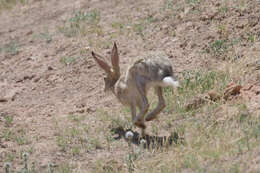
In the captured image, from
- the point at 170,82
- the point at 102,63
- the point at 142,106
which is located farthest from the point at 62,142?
the point at 170,82

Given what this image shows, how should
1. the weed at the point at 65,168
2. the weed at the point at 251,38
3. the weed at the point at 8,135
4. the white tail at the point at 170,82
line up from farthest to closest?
Answer: the weed at the point at 251,38 < the weed at the point at 8,135 < the white tail at the point at 170,82 < the weed at the point at 65,168

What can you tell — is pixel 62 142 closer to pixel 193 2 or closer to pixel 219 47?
pixel 219 47

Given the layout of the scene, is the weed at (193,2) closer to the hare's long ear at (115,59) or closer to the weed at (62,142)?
the hare's long ear at (115,59)

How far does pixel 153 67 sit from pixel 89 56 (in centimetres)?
392

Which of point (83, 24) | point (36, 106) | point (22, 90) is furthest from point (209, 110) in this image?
point (83, 24)

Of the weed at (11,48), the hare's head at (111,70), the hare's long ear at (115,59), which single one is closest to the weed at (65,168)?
the hare's head at (111,70)

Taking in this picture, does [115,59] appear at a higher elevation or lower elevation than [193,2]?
lower

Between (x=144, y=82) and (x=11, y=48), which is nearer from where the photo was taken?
(x=144, y=82)

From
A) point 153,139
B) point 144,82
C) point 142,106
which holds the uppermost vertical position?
point 144,82

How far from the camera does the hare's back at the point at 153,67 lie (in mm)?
6426

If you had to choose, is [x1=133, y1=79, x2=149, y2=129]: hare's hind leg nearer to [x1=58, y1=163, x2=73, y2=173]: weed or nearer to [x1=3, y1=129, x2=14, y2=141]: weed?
[x1=58, y1=163, x2=73, y2=173]: weed

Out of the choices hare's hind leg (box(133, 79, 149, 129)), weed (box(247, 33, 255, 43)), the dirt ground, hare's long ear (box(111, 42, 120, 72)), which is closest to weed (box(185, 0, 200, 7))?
the dirt ground

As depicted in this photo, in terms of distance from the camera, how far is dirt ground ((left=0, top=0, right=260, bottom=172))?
7.09m

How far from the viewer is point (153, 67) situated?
6.45 m
